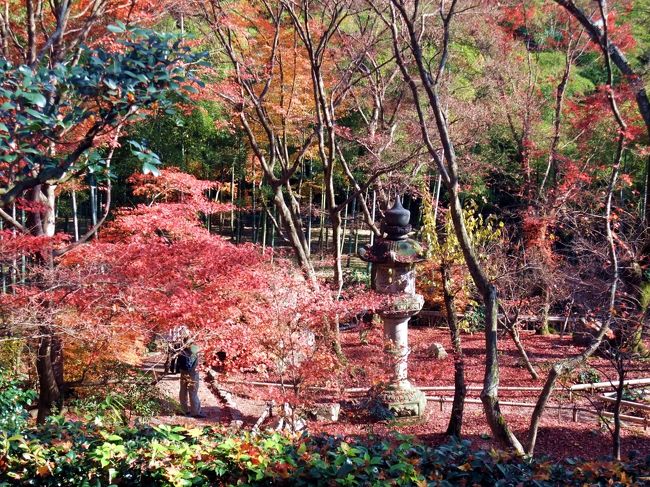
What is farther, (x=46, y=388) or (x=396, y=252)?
(x=396, y=252)

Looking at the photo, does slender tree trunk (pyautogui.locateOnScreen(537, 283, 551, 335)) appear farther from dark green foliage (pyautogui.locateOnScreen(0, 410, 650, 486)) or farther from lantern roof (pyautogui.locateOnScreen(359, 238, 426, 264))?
dark green foliage (pyautogui.locateOnScreen(0, 410, 650, 486))

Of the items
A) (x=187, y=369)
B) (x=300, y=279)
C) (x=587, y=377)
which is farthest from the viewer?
(x=587, y=377)

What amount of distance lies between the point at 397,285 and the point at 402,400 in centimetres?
187

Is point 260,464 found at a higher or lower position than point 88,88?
lower

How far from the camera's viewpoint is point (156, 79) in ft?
10.1

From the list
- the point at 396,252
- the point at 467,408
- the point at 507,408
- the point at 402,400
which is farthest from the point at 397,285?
the point at 507,408

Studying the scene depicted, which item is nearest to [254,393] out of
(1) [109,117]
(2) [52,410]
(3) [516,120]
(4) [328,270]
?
(2) [52,410]

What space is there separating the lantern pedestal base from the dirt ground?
181 mm

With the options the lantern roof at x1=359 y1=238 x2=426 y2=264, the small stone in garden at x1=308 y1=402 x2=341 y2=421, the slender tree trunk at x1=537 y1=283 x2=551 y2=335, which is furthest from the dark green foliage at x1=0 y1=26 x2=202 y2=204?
the slender tree trunk at x1=537 y1=283 x2=551 y2=335

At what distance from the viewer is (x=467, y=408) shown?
10273 mm

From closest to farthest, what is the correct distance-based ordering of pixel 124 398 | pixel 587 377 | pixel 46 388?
1. pixel 46 388
2. pixel 124 398
3. pixel 587 377

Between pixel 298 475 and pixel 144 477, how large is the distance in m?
0.87

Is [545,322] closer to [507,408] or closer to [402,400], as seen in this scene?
[507,408]

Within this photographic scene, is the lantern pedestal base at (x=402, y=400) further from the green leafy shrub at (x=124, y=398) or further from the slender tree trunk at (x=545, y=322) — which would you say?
the slender tree trunk at (x=545, y=322)
